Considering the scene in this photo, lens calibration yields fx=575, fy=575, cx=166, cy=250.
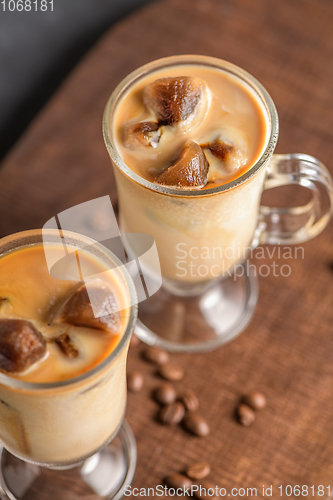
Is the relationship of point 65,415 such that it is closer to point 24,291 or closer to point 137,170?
point 24,291

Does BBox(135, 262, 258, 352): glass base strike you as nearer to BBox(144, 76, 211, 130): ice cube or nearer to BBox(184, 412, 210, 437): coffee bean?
→ BBox(184, 412, 210, 437): coffee bean

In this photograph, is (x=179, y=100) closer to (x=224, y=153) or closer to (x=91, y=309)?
(x=224, y=153)

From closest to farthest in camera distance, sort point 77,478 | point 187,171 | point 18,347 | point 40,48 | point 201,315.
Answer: point 18,347 → point 187,171 → point 77,478 → point 201,315 → point 40,48

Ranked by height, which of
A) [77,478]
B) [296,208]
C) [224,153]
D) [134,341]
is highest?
[224,153]

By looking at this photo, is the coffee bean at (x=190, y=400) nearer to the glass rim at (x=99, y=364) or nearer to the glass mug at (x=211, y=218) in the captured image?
the glass mug at (x=211, y=218)

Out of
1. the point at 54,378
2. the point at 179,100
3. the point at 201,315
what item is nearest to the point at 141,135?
the point at 179,100

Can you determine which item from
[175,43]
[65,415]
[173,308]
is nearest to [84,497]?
[65,415]

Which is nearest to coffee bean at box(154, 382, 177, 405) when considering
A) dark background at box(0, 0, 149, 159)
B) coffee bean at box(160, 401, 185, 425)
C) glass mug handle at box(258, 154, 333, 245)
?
coffee bean at box(160, 401, 185, 425)
